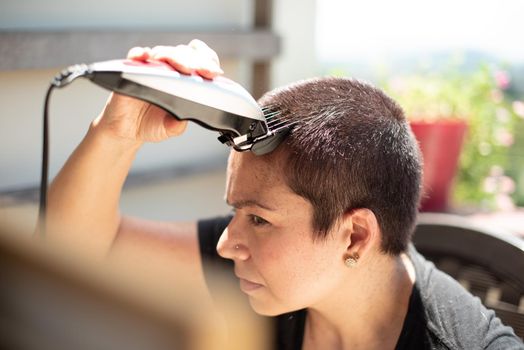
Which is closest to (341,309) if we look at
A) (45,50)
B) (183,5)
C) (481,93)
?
(45,50)

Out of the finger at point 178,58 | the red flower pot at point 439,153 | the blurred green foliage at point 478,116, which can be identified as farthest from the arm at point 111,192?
the blurred green foliage at point 478,116

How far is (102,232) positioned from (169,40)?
0.86 meters

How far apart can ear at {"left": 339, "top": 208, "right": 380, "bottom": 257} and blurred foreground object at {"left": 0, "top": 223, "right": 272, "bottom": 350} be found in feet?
1.56

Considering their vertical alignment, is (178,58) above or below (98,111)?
above

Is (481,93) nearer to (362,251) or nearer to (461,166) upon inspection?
(461,166)

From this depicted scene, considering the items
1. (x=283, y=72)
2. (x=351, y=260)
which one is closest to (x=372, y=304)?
(x=351, y=260)

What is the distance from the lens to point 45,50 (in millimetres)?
1960

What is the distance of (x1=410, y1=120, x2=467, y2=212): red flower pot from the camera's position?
3.21 metres

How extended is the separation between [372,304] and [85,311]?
2.71 ft

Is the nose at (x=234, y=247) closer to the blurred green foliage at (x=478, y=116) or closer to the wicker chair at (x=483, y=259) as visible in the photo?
the wicker chair at (x=483, y=259)

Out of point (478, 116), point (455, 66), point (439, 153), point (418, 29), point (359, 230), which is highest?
point (418, 29)

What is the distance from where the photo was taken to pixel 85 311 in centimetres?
71

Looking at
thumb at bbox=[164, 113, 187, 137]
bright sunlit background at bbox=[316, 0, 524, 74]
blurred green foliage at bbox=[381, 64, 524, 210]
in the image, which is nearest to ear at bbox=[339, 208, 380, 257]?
thumb at bbox=[164, 113, 187, 137]

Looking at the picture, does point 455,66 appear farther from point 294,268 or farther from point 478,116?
point 294,268
